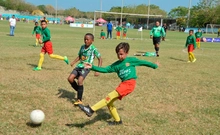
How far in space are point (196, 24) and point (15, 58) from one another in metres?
66.0

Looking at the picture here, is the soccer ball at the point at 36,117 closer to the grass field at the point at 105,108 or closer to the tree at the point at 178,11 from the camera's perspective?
the grass field at the point at 105,108

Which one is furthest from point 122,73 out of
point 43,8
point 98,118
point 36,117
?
point 43,8

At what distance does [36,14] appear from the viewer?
95.4 meters

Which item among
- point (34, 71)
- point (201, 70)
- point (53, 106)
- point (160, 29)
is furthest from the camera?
point (160, 29)

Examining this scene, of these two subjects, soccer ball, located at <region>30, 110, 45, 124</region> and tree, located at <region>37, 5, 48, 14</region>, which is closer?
soccer ball, located at <region>30, 110, 45, 124</region>

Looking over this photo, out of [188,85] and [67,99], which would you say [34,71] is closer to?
[67,99]

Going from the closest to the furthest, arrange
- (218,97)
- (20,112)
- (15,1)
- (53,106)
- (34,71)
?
(20,112) → (53,106) → (218,97) → (34,71) → (15,1)

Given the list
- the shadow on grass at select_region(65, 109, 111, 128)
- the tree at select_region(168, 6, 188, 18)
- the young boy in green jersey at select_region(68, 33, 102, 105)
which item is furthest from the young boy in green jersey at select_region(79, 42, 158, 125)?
the tree at select_region(168, 6, 188, 18)

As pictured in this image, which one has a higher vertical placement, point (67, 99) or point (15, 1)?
point (15, 1)

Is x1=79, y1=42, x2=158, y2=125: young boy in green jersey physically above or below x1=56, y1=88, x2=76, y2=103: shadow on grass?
above

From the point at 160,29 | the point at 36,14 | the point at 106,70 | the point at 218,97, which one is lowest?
the point at 218,97

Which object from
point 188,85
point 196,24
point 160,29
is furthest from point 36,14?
point 188,85

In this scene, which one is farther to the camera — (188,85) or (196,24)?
(196,24)

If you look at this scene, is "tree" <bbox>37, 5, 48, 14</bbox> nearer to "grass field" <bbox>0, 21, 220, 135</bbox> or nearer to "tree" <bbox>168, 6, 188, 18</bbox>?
"tree" <bbox>168, 6, 188, 18</bbox>
